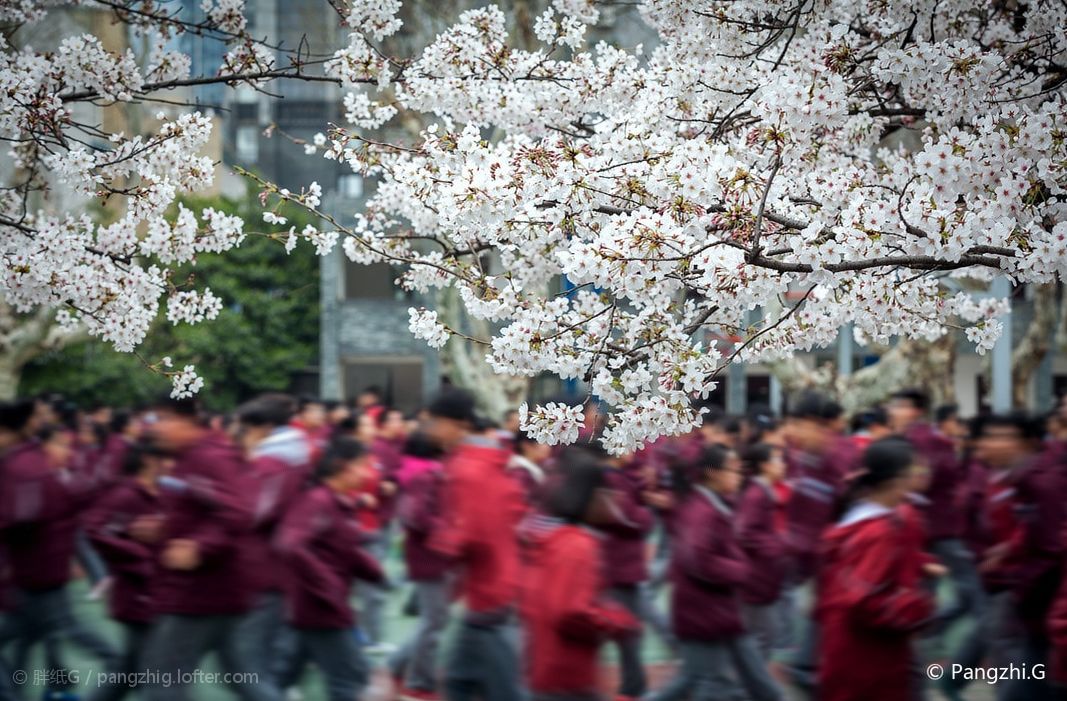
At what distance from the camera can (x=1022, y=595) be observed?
4910 millimetres

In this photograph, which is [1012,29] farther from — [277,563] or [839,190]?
[277,563]

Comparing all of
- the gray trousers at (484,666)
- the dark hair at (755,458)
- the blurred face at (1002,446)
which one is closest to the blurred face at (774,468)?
the dark hair at (755,458)

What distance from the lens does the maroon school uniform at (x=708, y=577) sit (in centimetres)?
517

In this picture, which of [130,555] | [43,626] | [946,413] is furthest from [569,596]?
[946,413]

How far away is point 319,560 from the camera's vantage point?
534 centimetres

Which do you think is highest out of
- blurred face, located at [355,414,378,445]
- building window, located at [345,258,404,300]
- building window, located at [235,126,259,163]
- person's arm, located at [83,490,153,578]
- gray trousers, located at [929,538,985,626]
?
building window, located at [235,126,259,163]

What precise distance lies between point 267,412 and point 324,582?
1.44 meters

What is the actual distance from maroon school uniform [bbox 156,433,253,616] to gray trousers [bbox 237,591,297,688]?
79 cm

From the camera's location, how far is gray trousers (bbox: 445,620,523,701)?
4676 millimetres

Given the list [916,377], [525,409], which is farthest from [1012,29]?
[916,377]

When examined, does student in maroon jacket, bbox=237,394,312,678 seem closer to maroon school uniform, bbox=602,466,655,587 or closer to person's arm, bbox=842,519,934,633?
maroon school uniform, bbox=602,466,655,587

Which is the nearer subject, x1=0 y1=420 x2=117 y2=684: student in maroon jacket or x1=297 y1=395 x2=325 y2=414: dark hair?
x1=0 y1=420 x2=117 y2=684: student in maroon jacket

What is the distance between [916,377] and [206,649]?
12.2 m

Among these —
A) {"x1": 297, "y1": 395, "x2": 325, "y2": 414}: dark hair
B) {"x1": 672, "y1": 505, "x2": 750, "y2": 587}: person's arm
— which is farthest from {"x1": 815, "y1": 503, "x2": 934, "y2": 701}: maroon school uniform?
{"x1": 297, "y1": 395, "x2": 325, "y2": 414}: dark hair
